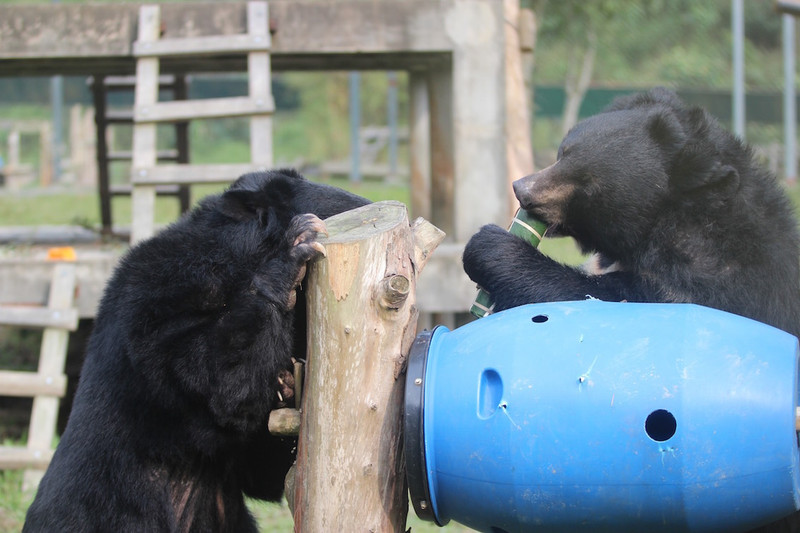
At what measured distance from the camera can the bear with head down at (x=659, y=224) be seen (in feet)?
11.1

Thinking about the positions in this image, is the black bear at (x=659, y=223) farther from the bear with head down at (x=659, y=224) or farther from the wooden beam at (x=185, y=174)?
the wooden beam at (x=185, y=174)

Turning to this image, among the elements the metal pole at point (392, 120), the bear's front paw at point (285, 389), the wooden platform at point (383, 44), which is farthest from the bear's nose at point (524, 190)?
the metal pole at point (392, 120)

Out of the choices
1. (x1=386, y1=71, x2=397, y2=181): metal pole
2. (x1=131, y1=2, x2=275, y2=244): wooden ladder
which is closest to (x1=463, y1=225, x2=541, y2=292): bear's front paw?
(x1=131, y1=2, x2=275, y2=244): wooden ladder

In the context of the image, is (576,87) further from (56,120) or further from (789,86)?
(56,120)

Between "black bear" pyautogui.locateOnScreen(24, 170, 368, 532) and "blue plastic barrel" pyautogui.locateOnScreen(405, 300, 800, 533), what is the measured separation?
0.65m

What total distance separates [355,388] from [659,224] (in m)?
1.54

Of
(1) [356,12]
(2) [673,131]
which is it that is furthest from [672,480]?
(1) [356,12]

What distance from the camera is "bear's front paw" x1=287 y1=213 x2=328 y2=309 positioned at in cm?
280

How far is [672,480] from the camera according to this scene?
2.49m

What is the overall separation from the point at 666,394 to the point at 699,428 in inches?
4.8

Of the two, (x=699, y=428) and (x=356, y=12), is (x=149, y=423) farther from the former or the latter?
(x=356, y=12)

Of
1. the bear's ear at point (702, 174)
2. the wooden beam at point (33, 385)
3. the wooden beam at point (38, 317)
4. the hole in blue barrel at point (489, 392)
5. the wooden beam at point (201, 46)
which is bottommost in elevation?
the wooden beam at point (33, 385)

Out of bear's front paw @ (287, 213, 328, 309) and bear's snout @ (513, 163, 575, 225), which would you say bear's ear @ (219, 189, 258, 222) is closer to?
bear's front paw @ (287, 213, 328, 309)

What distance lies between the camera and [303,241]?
2.85m
